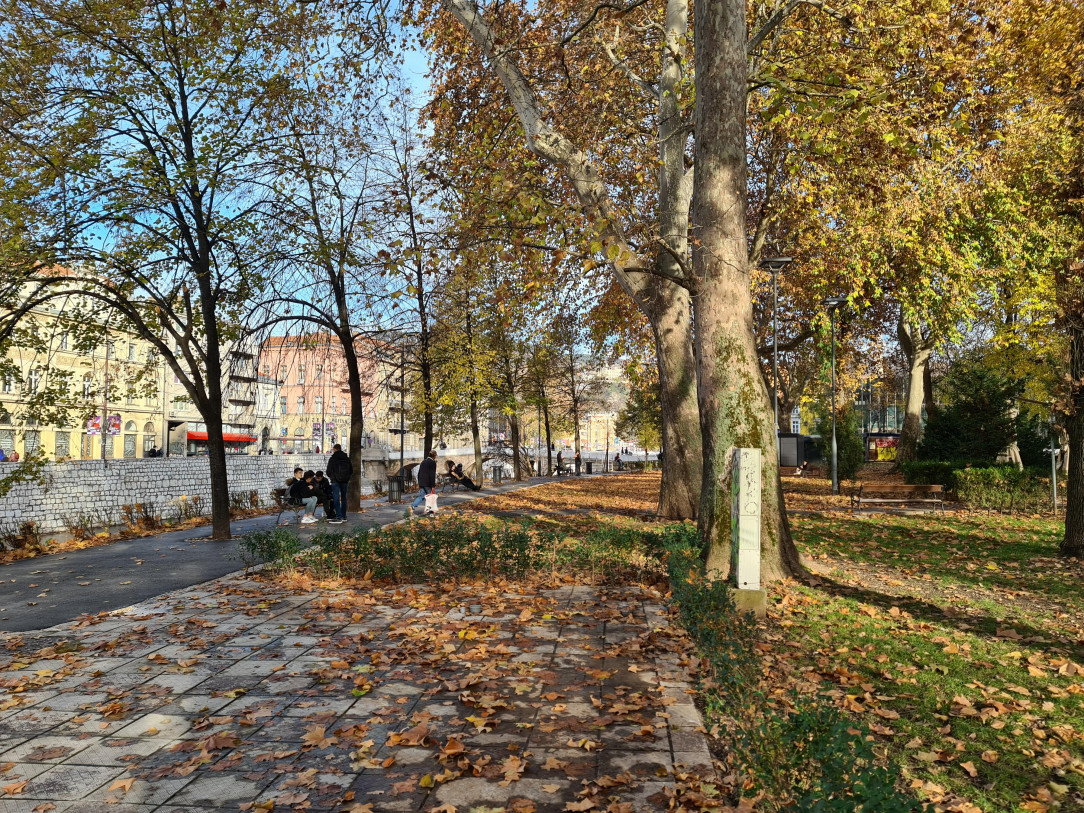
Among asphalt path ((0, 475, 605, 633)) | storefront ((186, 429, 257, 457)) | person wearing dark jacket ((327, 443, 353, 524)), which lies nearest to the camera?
asphalt path ((0, 475, 605, 633))

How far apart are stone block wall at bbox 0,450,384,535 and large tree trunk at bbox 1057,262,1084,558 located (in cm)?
2029

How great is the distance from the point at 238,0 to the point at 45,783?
48.5 ft

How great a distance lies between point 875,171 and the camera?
15.5 metres

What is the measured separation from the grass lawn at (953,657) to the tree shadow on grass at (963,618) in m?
Result: 0.02

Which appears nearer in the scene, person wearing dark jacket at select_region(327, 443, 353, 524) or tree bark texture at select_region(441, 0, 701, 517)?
tree bark texture at select_region(441, 0, 701, 517)

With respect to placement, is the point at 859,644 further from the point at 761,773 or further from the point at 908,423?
the point at 908,423

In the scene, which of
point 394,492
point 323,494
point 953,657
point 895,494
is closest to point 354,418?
point 323,494

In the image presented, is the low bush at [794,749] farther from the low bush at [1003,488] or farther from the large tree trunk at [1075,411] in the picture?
the low bush at [1003,488]

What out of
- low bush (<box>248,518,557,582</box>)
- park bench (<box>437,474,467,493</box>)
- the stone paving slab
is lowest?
park bench (<box>437,474,467,493</box>)

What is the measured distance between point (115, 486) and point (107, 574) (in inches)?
736

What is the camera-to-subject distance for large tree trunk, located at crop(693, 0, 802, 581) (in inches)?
361

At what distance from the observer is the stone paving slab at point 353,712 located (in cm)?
380

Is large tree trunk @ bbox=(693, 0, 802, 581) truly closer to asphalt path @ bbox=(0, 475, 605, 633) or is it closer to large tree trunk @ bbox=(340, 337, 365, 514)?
asphalt path @ bbox=(0, 475, 605, 633)

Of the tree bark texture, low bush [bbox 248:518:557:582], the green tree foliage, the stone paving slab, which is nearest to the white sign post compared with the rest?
the stone paving slab
